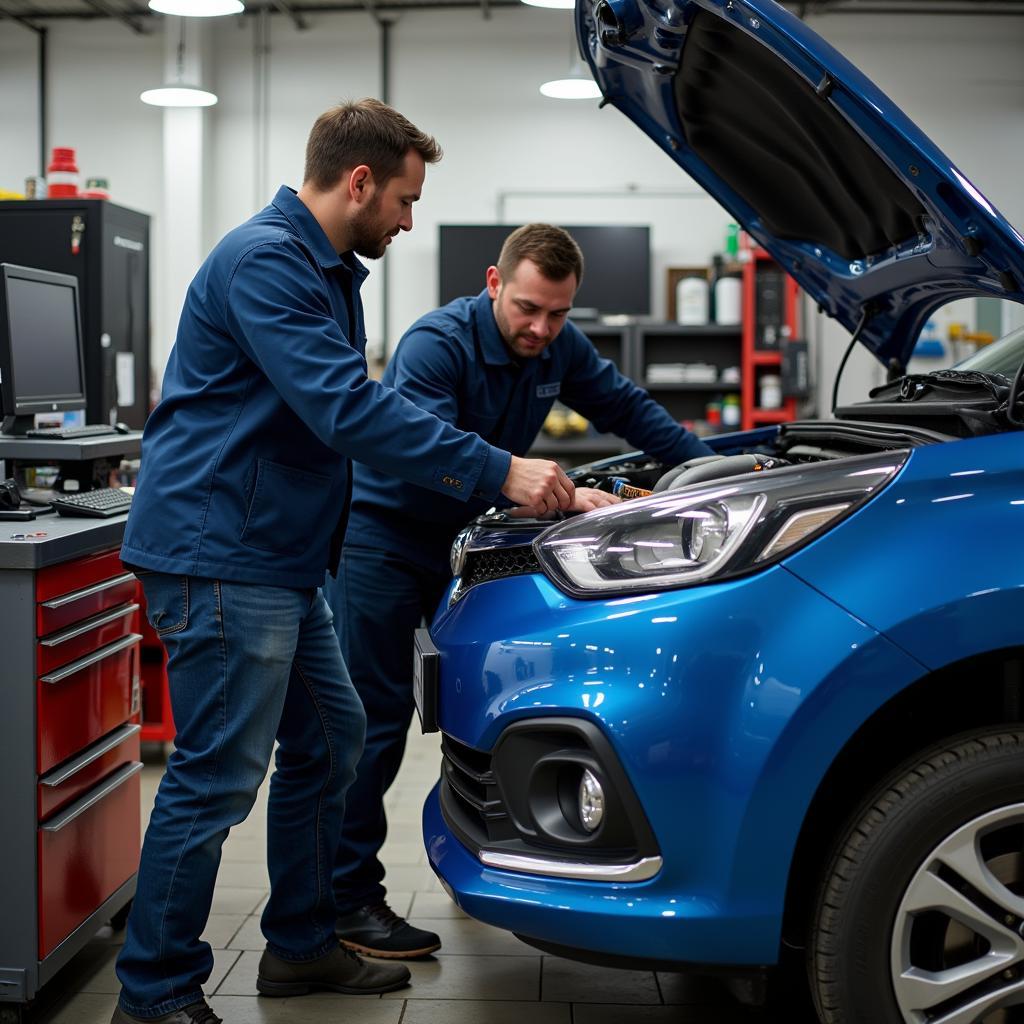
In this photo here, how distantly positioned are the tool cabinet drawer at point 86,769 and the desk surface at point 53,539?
1.20 ft

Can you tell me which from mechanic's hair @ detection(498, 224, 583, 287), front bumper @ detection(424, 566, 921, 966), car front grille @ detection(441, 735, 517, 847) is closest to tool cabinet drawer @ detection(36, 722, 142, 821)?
car front grille @ detection(441, 735, 517, 847)

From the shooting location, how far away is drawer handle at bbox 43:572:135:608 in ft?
6.18

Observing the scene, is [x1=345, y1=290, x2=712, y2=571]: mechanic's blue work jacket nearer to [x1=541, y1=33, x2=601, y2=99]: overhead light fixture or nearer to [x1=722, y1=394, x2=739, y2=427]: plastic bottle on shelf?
[x1=541, y1=33, x2=601, y2=99]: overhead light fixture

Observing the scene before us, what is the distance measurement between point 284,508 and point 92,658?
0.57m

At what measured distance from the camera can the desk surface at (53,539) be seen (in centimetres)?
181

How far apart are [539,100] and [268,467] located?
23.6 feet

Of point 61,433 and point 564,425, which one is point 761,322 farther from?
point 61,433

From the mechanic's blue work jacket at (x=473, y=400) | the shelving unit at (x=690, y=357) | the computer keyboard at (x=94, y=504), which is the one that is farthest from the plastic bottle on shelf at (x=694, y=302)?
the computer keyboard at (x=94, y=504)

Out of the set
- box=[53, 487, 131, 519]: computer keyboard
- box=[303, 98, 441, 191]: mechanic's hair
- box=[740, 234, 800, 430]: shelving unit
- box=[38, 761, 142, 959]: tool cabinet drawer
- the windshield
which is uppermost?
box=[740, 234, 800, 430]: shelving unit

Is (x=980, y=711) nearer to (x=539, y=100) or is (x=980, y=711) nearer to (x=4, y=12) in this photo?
(x=539, y=100)

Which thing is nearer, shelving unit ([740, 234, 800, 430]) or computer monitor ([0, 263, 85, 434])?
computer monitor ([0, 263, 85, 434])

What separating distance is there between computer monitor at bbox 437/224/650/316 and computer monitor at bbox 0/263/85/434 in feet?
17.0

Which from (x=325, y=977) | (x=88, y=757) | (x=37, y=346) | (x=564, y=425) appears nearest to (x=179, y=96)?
(x=564, y=425)

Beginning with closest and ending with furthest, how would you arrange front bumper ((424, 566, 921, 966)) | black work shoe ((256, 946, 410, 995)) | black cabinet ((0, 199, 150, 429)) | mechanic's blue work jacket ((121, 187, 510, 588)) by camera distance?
front bumper ((424, 566, 921, 966))
mechanic's blue work jacket ((121, 187, 510, 588))
black work shoe ((256, 946, 410, 995))
black cabinet ((0, 199, 150, 429))
